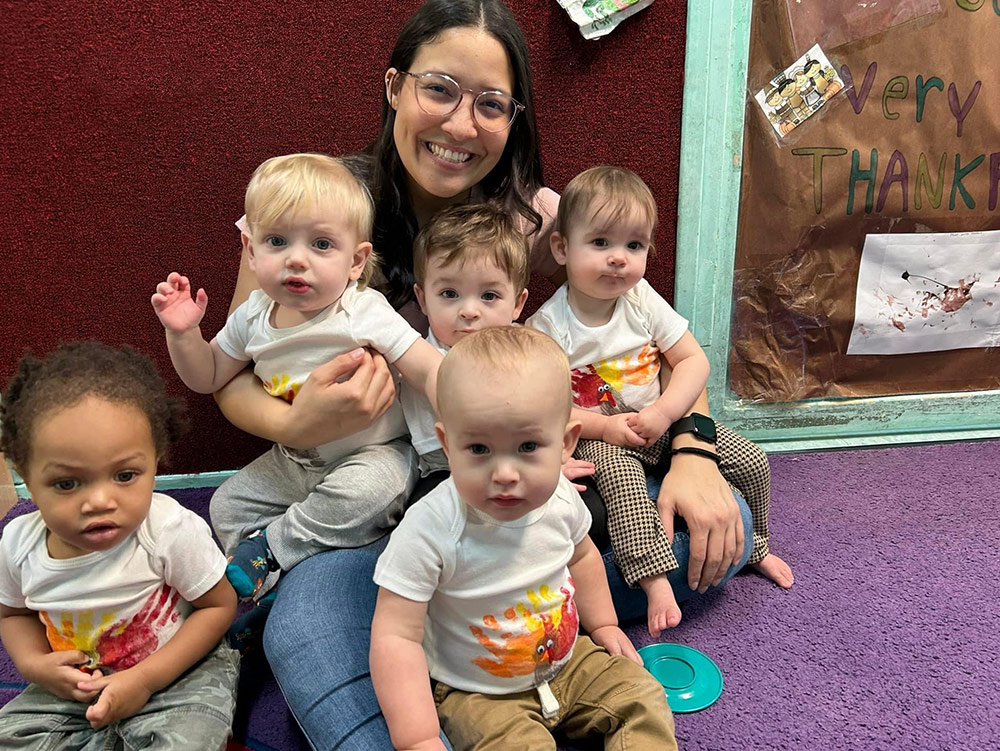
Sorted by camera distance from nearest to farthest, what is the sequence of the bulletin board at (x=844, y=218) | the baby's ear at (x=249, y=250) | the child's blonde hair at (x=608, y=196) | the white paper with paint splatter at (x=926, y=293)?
the baby's ear at (x=249, y=250) < the child's blonde hair at (x=608, y=196) < the bulletin board at (x=844, y=218) < the white paper with paint splatter at (x=926, y=293)

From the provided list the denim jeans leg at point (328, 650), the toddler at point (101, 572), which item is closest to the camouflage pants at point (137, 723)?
the toddler at point (101, 572)

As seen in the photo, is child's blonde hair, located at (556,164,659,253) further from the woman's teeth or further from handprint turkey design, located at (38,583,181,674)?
handprint turkey design, located at (38,583,181,674)

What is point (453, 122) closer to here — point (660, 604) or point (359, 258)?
point (359, 258)

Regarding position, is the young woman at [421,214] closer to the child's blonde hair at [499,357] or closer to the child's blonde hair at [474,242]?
the child's blonde hair at [474,242]

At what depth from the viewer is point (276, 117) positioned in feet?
5.64

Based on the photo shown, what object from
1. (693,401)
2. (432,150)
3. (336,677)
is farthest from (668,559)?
(432,150)

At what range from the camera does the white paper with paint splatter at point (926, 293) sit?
2014mm

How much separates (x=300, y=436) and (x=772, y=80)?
139 cm

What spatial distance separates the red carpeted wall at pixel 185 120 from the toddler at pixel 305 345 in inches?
16.5

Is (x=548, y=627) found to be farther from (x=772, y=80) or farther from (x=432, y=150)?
(x=772, y=80)

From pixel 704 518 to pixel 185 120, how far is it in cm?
139

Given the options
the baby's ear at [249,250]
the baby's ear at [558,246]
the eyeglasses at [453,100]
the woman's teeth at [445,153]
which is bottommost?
the baby's ear at [558,246]

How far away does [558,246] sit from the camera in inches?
60.6

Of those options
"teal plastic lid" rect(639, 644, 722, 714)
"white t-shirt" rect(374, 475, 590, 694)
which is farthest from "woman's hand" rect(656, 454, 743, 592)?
"white t-shirt" rect(374, 475, 590, 694)
